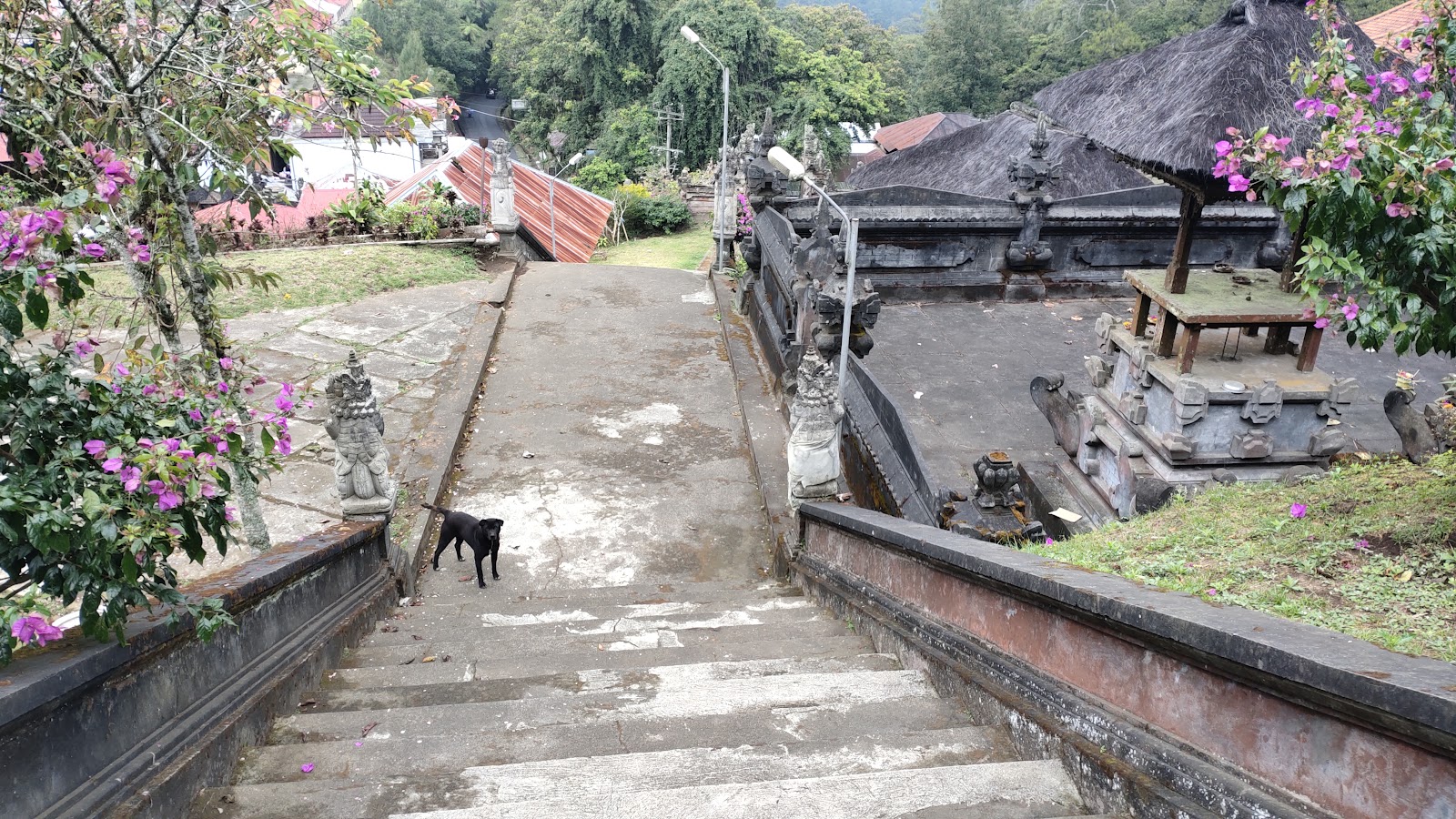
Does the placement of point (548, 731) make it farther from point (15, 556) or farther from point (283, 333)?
point (283, 333)

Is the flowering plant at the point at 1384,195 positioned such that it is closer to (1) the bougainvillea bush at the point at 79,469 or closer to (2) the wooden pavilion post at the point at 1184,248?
(2) the wooden pavilion post at the point at 1184,248

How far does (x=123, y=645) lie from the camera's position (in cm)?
289

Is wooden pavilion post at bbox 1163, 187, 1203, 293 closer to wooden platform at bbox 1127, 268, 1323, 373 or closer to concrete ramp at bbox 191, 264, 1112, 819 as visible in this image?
wooden platform at bbox 1127, 268, 1323, 373

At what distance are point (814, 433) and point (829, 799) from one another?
373cm

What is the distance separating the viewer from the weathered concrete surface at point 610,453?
25.5ft

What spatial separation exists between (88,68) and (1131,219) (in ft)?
35.5

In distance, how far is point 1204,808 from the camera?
8.48ft

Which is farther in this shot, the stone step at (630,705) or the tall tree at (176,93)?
the tall tree at (176,93)

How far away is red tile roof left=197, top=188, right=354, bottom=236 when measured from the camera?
39.8ft

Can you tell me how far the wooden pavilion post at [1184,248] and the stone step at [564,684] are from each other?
367 cm

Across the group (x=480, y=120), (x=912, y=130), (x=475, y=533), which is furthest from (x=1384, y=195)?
(x=480, y=120)

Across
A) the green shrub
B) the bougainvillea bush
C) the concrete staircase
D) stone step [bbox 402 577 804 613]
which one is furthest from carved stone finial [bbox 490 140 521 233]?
the green shrub

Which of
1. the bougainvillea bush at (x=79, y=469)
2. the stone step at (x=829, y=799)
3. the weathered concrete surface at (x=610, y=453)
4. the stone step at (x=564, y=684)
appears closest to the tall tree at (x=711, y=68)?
the weathered concrete surface at (x=610, y=453)

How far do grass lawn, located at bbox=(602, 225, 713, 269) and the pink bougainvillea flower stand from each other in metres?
21.7
